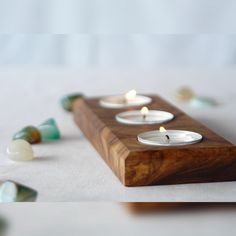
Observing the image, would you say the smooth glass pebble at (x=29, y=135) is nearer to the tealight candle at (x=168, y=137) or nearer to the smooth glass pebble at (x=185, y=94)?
the tealight candle at (x=168, y=137)

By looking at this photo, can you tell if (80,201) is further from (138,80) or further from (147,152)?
(138,80)

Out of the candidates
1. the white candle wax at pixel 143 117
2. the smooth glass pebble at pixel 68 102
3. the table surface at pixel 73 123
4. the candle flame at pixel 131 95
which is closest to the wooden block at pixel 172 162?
the table surface at pixel 73 123

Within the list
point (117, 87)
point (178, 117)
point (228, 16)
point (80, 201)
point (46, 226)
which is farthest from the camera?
point (228, 16)

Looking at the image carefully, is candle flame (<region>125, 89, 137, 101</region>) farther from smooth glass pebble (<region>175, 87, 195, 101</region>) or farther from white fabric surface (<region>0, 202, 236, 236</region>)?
white fabric surface (<region>0, 202, 236, 236</region>)

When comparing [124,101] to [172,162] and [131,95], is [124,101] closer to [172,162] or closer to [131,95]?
[131,95]

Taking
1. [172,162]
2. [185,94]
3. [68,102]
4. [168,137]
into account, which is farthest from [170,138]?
[185,94]

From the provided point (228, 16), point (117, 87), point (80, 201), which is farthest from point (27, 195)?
point (228, 16)
